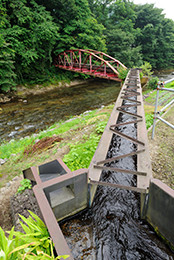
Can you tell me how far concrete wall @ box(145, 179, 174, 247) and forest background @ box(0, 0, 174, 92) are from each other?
11920 millimetres

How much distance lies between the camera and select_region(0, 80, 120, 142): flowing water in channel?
25.6 feet

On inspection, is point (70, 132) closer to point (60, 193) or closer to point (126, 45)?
point (60, 193)

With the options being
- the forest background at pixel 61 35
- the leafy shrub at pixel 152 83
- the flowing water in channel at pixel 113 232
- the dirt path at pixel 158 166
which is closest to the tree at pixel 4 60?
the forest background at pixel 61 35

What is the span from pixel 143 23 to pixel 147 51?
7.14 metres

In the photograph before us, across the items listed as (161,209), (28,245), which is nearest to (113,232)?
(161,209)

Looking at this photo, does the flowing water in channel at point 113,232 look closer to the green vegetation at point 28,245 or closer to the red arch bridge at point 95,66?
the green vegetation at point 28,245

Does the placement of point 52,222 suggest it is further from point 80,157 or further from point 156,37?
point 156,37

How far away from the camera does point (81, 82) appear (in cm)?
1903

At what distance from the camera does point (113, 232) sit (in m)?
2.17

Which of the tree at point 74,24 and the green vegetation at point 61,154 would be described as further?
the tree at point 74,24

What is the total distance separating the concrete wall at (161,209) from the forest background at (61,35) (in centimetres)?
1192

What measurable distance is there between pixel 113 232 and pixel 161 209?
32.4 inches

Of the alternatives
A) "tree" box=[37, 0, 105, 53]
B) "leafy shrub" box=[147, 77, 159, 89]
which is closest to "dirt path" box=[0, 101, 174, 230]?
"leafy shrub" box=[147, 77, 159, 89]

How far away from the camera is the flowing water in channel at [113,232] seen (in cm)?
193
